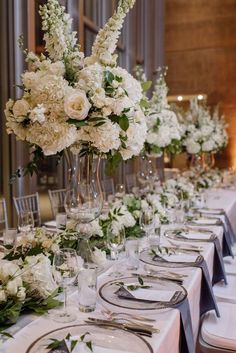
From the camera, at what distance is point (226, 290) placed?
2555 mm

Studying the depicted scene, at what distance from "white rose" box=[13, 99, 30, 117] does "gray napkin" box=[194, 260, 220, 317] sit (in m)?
1.07

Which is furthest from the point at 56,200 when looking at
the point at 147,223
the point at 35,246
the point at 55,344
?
the point at 55,344

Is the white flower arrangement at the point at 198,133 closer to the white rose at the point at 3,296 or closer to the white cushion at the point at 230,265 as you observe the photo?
the white cushion at the point at 230,265

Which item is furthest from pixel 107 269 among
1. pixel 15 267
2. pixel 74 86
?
pixel 74 86

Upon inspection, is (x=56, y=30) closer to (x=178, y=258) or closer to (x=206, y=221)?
(x=178, y=258)

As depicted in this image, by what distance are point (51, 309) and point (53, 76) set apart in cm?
90

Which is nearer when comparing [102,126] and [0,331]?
[0,331]

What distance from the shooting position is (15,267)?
1.30 metres

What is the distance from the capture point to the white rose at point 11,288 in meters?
1.22

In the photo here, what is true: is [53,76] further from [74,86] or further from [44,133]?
[44,133]

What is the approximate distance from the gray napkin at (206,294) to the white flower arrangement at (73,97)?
73cm

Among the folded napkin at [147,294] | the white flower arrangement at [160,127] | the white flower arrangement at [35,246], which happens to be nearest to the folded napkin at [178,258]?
the folded napkin at [147,294]

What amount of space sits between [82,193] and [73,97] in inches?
18.0

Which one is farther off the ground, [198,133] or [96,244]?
[198,133]
